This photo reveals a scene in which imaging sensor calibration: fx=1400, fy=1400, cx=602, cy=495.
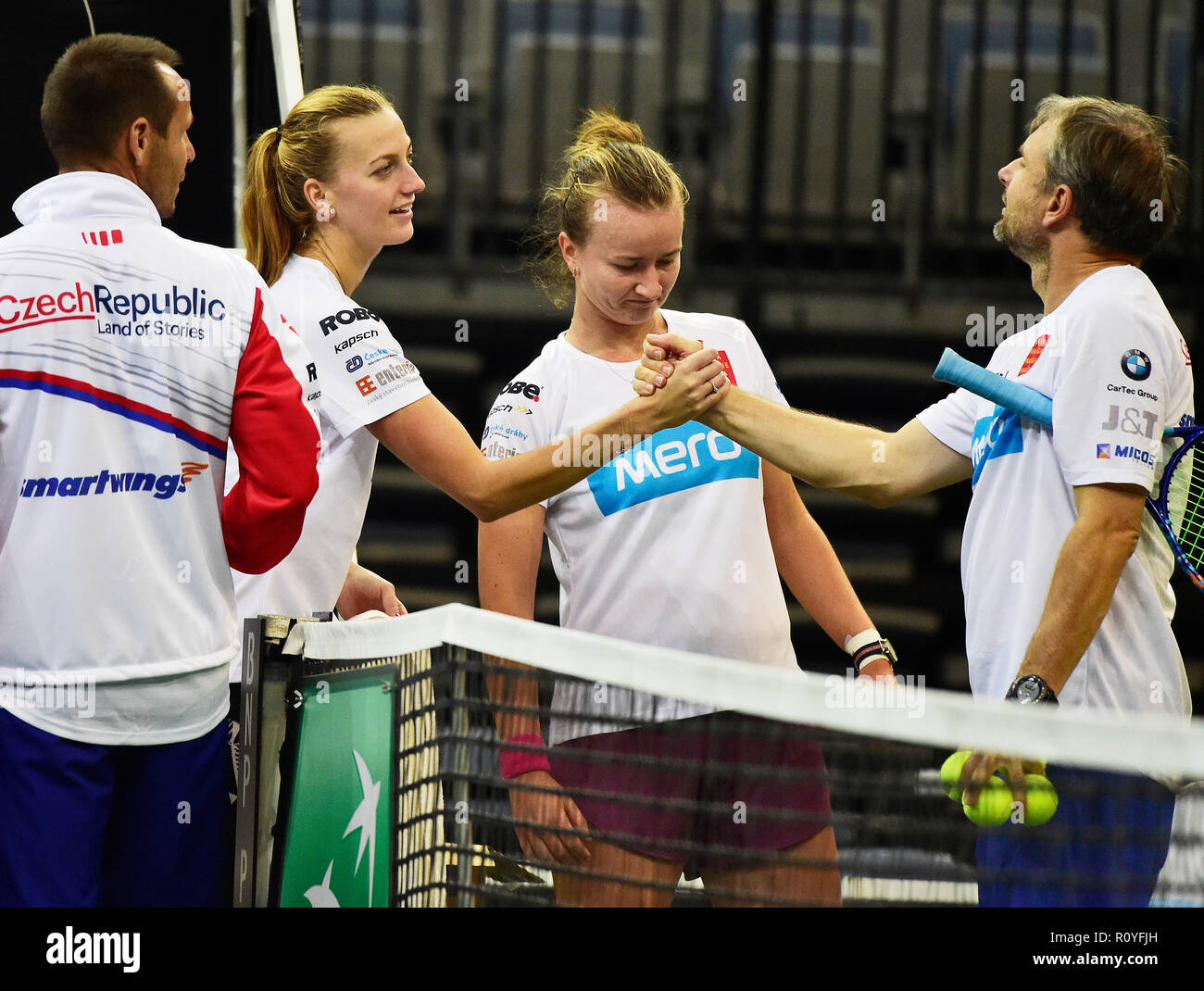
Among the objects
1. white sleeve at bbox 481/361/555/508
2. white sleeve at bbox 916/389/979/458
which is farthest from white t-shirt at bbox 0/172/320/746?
white sleeve at bbox 916/389/979/458

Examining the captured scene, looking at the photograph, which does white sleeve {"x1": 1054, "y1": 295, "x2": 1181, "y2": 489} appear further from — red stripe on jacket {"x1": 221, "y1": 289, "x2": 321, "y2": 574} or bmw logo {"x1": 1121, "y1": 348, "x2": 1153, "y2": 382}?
red stripe on jacket {"x1": 221, "y1": 289, "x2": 321, "y2": 574}

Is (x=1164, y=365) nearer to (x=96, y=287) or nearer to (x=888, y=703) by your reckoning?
(x=888, y=703)

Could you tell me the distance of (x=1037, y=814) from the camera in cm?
128

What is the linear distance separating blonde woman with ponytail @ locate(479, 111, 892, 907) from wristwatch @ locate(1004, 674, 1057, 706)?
327 millimetres

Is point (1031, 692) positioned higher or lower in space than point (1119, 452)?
lower

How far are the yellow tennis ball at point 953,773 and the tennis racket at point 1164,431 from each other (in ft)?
2.24

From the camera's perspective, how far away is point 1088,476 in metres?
1.80

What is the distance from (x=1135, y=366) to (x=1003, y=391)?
0.17 meters

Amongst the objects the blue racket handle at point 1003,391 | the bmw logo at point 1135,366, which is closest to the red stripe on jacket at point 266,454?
the blue racket handle at point 1003,391

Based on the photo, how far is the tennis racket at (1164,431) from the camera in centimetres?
185

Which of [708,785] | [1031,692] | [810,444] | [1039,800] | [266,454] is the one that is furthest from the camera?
[810,444]

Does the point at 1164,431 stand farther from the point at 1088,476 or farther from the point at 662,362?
the point at 662,362

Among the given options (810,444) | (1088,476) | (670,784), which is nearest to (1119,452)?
(1088,476)
